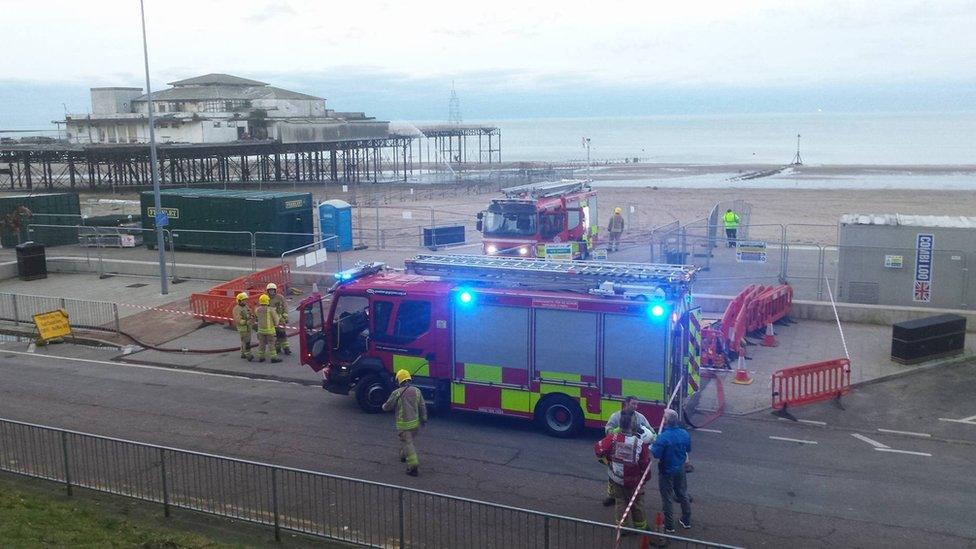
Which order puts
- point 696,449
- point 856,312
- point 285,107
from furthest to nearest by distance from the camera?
point 285,107 → point 856,312 → point 696,449

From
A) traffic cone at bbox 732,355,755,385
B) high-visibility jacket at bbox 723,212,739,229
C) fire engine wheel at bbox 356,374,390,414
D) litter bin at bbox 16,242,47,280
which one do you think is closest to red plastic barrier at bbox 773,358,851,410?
traffic cone at bbox 732,355,755,385

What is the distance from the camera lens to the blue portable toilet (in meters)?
31.5

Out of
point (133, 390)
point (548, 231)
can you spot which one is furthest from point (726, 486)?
point (548, 231)

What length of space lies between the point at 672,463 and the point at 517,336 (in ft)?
12.9

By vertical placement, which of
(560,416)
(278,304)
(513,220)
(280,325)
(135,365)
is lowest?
(135,365)

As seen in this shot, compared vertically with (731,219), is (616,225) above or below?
below

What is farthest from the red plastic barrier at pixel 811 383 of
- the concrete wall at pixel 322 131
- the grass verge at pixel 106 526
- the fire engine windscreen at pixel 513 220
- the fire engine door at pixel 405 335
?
the concrete wall at pixel 322 131

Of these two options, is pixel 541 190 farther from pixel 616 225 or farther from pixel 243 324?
pixel 243 324

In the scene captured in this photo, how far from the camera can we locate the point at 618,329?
12.2 meters

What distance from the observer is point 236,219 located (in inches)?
1219

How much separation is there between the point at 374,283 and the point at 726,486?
6.22 metres

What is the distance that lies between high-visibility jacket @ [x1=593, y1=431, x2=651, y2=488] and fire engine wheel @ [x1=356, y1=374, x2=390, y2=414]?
5.21m

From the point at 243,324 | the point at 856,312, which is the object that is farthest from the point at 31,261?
the point at 856,312

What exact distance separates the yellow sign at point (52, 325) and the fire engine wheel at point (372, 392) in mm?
9803
